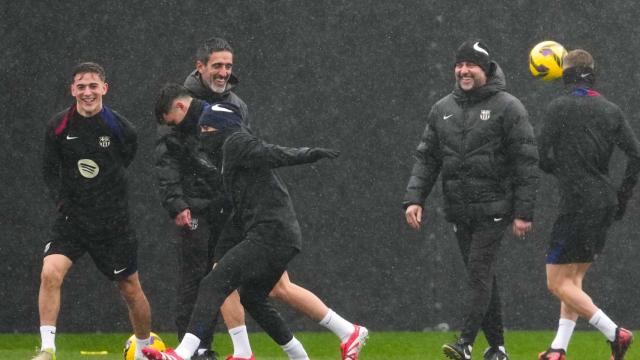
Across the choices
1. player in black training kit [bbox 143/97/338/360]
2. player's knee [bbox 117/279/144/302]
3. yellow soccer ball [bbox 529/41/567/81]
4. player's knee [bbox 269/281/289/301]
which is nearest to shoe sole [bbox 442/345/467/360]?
player's knee [bbox 269/281/289/301]

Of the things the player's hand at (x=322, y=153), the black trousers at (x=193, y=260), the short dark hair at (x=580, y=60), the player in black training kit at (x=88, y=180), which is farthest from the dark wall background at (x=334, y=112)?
the player's hand at (x=322, y=153)

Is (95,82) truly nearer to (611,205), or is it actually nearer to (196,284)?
(196,284)

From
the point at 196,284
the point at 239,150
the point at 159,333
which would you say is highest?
the point at 239,150

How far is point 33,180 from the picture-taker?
35.2 ft

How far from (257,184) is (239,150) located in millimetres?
202

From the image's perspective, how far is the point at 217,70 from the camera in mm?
8141

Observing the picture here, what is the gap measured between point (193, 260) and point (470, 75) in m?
2.11

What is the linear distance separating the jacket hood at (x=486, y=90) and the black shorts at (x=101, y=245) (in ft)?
7.16

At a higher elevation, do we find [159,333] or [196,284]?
[196,284]

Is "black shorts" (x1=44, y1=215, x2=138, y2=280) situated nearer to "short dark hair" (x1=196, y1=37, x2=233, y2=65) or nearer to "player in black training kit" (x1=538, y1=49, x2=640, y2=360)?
"short dark hair" (x1=196, y1=37, x2=233, y2=65)

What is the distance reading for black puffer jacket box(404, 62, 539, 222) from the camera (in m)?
7.69

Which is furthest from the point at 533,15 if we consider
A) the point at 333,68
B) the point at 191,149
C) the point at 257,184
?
the point at 257,184

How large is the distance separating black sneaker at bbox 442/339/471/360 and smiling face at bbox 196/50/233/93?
2134 millimetres

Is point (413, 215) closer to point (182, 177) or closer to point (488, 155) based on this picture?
point (488, 155)
